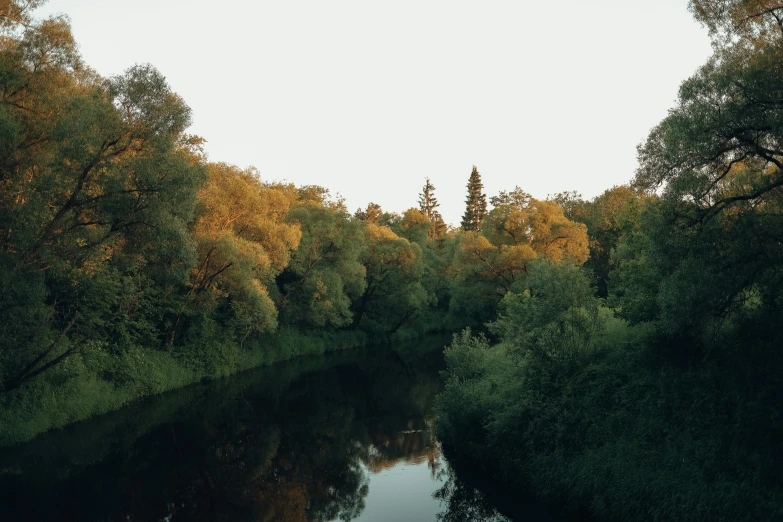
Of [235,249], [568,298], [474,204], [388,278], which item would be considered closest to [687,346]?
[568,298]

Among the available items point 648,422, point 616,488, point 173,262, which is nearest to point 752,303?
point 648,422

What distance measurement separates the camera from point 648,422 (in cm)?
1498

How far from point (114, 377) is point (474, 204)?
92561 mm

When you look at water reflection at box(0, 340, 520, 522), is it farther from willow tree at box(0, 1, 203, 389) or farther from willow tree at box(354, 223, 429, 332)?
willow tree at box(354, 223, 429, 332)

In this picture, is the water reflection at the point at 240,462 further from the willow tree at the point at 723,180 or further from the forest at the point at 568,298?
the willow tree at the point at 723,180

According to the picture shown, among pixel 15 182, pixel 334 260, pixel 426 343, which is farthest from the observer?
pixel 426 343

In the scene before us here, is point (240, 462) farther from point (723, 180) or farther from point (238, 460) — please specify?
point (723, 180)

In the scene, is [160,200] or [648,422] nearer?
[648,422]

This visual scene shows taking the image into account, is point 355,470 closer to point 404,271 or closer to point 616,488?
point 616,488

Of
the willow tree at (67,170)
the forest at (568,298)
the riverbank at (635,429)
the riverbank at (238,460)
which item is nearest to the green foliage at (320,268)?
the riverbank at (238,460)

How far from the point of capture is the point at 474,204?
11431 cm

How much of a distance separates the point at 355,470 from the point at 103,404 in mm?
12877

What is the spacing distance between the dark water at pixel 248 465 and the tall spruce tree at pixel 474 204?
8390 cm

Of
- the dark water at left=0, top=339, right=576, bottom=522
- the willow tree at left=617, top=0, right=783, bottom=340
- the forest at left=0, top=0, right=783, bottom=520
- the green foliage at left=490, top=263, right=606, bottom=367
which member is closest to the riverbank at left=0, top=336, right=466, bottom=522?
the dark water at left=0, top=339, right=576, bottom=522
